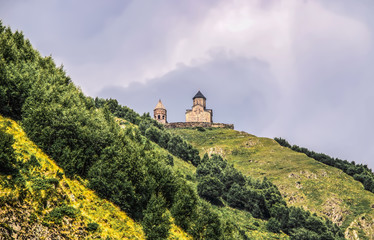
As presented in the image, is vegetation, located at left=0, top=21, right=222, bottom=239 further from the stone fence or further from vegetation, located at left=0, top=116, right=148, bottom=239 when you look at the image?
the stone fence

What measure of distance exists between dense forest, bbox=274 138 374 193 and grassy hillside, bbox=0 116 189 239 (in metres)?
95.3

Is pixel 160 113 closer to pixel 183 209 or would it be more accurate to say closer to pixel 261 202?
pixel 261 202

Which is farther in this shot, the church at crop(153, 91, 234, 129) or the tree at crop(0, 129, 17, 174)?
the church at crop(153, 91, 234, 129)

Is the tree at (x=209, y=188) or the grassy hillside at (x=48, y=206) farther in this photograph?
the tree at (x=209, y=188)

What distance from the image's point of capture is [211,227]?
35.5m

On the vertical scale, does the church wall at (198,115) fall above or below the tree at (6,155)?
above

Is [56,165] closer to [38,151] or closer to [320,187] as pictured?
[38,151]

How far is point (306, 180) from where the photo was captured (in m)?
100

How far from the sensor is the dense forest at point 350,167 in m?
102

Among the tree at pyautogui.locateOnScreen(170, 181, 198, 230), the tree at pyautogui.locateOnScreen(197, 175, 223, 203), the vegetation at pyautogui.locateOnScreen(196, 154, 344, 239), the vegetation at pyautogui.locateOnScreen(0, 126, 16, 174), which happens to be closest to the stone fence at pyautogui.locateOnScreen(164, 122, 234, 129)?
the vegetation at pyautogui.locateOnScreen(196, 154, 344, 239)

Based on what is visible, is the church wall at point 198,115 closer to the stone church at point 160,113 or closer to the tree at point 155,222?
the stone church at point 160,113

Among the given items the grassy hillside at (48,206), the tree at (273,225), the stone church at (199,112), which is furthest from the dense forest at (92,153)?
the stone church at (199,112)

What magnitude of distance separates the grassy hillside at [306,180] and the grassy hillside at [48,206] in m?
73.7

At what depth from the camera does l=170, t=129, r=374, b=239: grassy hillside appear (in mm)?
85500
